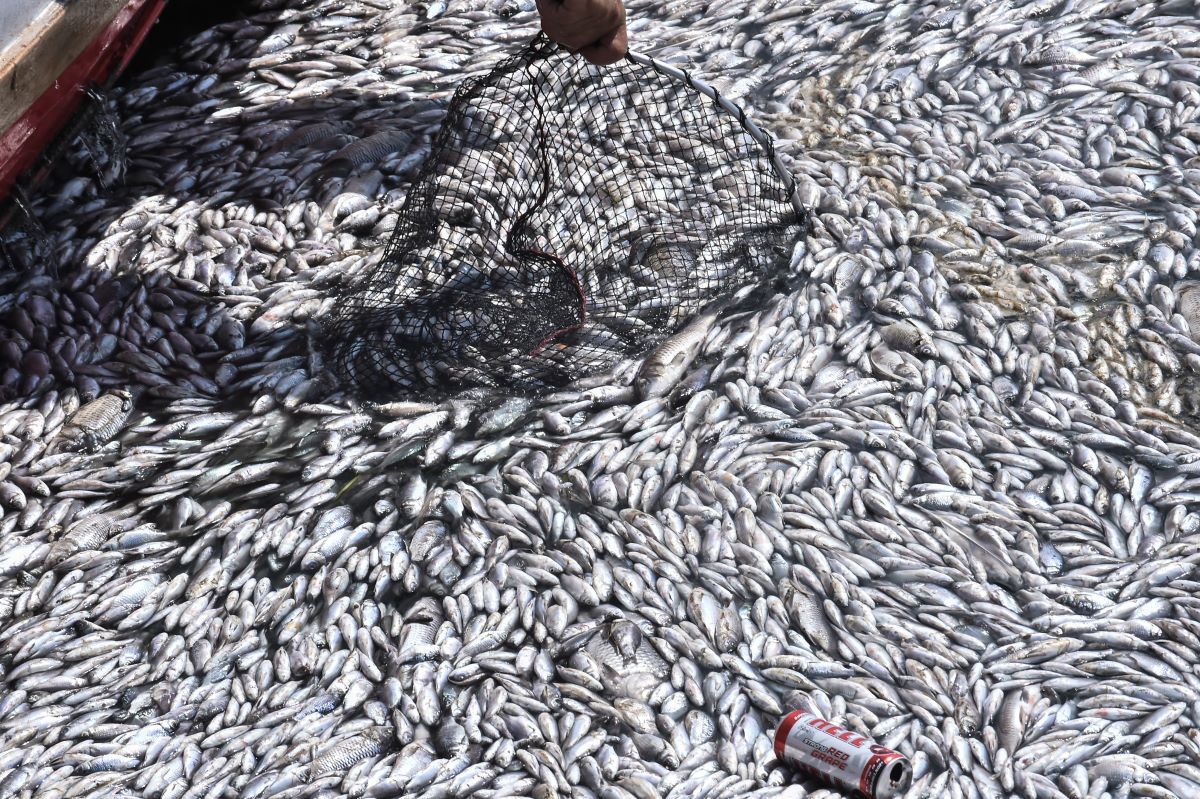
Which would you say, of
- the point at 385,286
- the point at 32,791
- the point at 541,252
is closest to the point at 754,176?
the point at 541,252

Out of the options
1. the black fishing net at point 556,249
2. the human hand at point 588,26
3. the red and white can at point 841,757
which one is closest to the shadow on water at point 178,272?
the black fishing net at point 556,249

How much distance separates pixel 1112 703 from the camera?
12.0ft

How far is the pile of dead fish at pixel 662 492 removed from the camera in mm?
3725

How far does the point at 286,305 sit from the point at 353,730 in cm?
254

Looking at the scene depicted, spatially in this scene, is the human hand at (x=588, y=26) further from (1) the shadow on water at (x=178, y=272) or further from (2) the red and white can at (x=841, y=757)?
(2) the red and white can at (x=841, y=757)

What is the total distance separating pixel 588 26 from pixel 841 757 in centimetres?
275

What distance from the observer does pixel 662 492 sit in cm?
452

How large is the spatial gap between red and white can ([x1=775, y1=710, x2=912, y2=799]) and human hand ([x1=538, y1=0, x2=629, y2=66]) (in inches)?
102

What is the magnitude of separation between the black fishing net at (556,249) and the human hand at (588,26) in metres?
0.67

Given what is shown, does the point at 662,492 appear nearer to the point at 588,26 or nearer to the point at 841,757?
the point at 841,757

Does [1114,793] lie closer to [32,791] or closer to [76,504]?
[32,791]

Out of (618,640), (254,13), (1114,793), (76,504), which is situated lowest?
(1114,793)

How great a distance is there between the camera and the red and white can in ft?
11.1

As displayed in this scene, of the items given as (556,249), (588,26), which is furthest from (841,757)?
(556,249)
